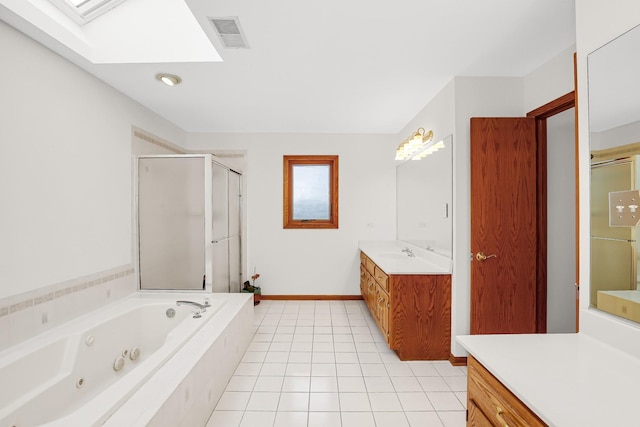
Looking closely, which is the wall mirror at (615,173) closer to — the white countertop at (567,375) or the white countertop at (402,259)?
the white countertop at (567,375)

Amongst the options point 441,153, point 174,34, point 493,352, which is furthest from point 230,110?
point 493,352

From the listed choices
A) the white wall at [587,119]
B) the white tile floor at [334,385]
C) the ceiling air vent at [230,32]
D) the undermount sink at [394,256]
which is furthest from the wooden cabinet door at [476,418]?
the ceiling air vent at [230,32]

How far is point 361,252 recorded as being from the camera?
13.2 ft

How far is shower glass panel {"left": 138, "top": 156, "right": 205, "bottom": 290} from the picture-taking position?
2873mm

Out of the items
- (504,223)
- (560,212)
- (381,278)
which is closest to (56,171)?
(381,278)

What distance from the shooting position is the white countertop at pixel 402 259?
2.56 meters

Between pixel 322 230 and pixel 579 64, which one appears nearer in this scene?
pixel 579 64

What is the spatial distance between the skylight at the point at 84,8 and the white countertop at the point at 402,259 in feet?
9.82

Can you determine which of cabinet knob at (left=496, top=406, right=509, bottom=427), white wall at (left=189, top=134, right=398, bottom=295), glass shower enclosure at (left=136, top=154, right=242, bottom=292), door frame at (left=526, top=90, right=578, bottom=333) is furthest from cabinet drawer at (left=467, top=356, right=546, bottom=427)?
white wall at (left=189, top=134, right=398, bottom=295)

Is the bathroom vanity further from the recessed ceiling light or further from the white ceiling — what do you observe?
the recessed ceiling light

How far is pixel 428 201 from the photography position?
302cm

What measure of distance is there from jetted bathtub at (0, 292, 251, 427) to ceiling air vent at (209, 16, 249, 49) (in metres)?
1.98

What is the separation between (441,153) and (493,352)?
2.00 metres

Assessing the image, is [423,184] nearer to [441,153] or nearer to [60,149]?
[441,153]
